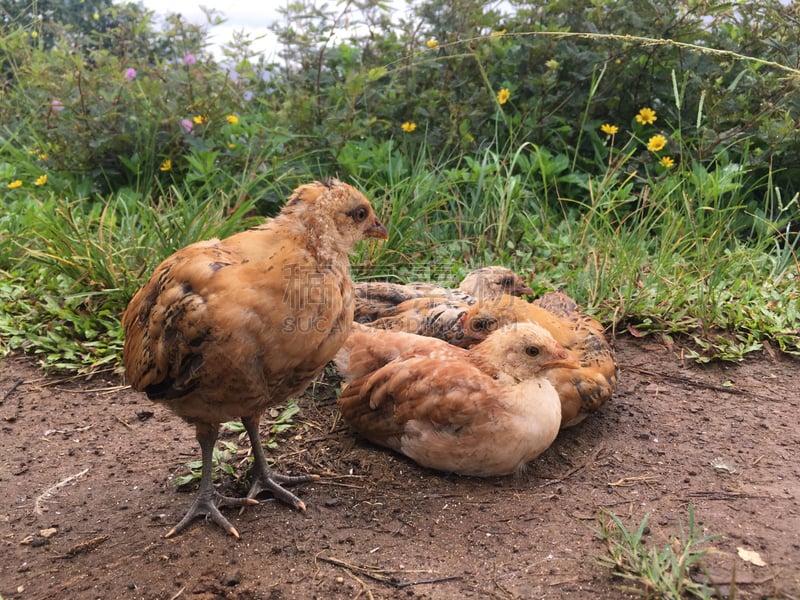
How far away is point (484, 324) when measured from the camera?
3564 mm

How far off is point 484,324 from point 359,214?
123cm

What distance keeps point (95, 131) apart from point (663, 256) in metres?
4.32

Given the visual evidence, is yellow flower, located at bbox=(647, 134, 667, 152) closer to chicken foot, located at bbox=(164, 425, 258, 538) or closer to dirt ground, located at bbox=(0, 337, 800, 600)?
dirt ground, located at bbox=(0, 337, 800, 600)

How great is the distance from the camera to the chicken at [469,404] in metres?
2.80

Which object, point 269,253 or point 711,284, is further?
point 711,284

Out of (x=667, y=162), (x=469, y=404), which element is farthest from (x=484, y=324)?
(x=667, y=162)

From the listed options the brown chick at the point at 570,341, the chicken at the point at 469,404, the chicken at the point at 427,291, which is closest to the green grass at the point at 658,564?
the chicken at the point at 469,404

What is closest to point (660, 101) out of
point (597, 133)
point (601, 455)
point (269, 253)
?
point (597, 133)

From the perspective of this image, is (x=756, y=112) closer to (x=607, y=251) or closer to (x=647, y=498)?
(x=607, y=251)

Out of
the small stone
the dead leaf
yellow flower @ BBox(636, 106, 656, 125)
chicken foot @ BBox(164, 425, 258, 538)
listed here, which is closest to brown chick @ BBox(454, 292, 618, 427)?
the dead leaf

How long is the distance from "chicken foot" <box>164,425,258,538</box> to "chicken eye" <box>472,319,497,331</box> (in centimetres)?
148

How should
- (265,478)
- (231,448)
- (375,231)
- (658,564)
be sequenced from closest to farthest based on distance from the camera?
(658,564) < (375,231) < (265,478) < (231,448)

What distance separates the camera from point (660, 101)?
5.57m

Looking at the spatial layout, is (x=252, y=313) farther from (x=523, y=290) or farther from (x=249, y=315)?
(x=523, y=290)
